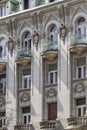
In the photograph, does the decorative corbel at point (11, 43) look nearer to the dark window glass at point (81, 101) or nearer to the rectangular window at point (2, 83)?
the rectangular window at point (2, 83)

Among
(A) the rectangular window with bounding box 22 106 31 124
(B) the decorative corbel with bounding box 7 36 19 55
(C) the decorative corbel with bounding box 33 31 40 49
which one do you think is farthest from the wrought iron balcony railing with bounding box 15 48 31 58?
(A) the rectangular window with bounding box 22 106 31 124

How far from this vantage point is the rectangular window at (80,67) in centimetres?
4556

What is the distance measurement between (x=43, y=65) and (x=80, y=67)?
11.2ft

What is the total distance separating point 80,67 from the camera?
45906 millimetres

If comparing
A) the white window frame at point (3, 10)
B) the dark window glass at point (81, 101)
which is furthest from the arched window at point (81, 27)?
the white window frame at point (3, 10)

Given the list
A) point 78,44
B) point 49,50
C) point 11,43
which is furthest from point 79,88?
point 11,43

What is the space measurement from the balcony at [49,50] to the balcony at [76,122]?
5483mm

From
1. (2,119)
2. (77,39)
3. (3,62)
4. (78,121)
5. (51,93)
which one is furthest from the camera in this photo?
(3,62)

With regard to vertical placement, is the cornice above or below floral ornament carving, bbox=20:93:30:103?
above

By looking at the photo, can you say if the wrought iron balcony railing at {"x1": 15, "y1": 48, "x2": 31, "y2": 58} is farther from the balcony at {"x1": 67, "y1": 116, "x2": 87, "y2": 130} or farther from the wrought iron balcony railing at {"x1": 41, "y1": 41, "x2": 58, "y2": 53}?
the balcony at {"x1": 67, "y1": 116, "x2": 87, "y2": 130}

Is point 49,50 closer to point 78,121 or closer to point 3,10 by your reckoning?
point 78,121

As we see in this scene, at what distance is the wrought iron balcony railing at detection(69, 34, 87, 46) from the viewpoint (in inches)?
1789

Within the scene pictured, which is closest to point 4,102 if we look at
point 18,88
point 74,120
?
point 18,88

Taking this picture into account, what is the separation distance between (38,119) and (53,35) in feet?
22.8
